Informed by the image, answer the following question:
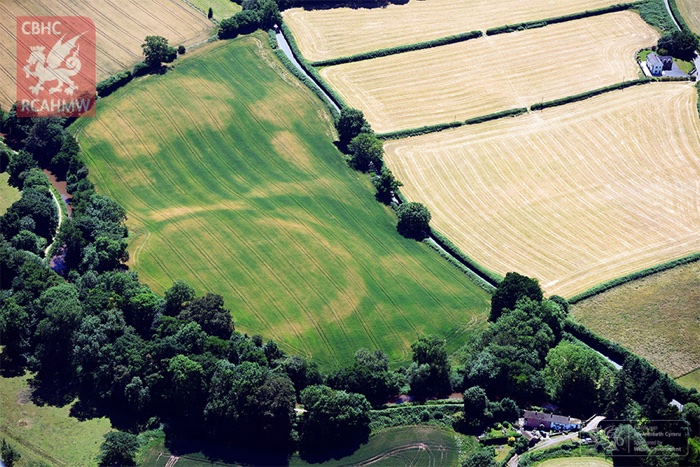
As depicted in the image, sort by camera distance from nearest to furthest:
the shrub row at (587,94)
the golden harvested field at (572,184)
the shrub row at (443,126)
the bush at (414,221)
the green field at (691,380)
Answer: the green field at (691,380)
the golden harvested field at (572,184)
the bush at (414,221)
the shrub row at (443,126)
the shrub row at (587,94)

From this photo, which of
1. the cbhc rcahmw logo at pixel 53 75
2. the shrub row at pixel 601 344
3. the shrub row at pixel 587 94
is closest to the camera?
the shrub row at pixel 601 344

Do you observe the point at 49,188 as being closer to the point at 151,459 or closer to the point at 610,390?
the point at 151,459

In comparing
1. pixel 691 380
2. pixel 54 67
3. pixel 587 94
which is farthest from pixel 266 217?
pixel 587 94

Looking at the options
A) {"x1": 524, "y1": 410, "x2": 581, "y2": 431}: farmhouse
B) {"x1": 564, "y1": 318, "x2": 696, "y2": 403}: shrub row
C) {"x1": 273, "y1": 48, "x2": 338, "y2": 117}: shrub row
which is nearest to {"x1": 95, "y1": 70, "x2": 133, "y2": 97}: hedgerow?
{"x1": 273, "y1": 48, "x2": 338, "y2": 117}: shrub row

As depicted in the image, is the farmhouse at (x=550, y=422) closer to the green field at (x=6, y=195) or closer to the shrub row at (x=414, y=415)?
the shrub row at (x=414, y=415)

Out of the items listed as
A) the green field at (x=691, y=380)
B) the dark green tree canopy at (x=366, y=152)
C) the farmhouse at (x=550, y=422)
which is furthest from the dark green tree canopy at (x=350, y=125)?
the green field at (x=691, y=380)

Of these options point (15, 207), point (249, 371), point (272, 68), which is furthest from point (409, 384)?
point (272, 68)

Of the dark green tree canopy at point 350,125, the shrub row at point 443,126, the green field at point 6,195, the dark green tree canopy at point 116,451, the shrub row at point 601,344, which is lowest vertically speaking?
the dark green tree canopy at point 116,451

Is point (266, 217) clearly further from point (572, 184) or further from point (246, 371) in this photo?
point (572, 184)
